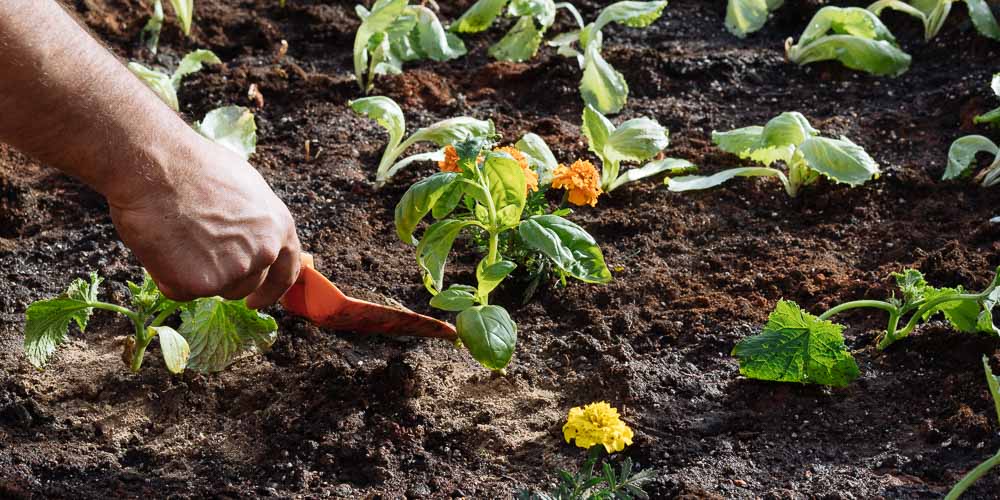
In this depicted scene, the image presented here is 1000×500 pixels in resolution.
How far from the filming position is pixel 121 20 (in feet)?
13.6

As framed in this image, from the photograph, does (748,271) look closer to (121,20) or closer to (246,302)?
(246,302)

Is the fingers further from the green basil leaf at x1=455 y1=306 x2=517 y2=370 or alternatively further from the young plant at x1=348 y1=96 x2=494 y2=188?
the young plant at x1=348 y1=96 x2=494 y2=188

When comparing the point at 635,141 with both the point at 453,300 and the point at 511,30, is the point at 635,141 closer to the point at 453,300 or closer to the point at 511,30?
the point at 453,300

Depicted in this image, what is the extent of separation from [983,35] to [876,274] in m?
1.52

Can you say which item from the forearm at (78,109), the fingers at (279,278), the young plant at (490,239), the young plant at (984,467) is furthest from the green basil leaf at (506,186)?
the young plant at (984,467)

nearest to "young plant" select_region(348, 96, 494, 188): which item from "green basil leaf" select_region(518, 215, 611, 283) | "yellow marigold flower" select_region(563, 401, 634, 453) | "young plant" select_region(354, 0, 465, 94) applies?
"young plant" select_region(354, 0, 465, 94)

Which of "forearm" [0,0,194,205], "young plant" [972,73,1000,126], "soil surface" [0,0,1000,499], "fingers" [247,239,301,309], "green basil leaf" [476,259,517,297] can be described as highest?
"forearm" [0,0,194,205]

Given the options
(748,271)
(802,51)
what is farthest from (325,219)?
(802,51)

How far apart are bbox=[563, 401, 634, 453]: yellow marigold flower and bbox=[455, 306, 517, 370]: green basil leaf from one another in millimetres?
214

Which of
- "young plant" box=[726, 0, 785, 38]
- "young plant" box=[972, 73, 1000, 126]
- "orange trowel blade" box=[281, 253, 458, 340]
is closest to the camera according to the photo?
"orange trowel blade" box=[281, 253, 458, 340]

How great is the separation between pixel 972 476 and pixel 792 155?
4.61ft

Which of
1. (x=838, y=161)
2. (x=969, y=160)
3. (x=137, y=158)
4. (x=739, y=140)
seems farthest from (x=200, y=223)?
(x=969, y=160)

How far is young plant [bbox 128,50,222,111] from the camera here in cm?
347

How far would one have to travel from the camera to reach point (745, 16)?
13.7ft
